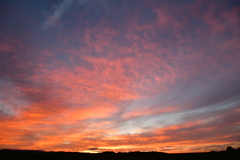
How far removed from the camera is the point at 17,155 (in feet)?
63.2

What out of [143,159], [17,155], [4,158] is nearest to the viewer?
[4,158]

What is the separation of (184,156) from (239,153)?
7.64 m

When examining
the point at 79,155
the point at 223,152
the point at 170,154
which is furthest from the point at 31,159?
the point at 223,152

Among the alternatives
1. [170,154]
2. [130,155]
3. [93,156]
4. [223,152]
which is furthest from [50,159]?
[223,152]

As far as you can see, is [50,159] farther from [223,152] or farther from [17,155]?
[223,152]

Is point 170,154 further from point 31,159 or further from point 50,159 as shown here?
point 31,159

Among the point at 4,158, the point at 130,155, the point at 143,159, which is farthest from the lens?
the point at 130,155

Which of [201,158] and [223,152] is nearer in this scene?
[201,158]

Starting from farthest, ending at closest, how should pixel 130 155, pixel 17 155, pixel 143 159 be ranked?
1. pixel 130 155
2. pixel 143 159
3. pixel 17 155

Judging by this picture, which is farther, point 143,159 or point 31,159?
point 143,159

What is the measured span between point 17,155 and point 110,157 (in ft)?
35.9

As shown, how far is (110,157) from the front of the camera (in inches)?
846

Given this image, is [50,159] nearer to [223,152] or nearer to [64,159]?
[64,159]

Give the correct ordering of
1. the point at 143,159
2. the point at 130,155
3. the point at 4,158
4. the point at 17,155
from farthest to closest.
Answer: the point at 130,155 → the point at 143,159 → the point at 17,155 → the point at 4,158
